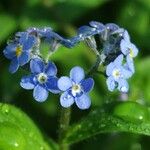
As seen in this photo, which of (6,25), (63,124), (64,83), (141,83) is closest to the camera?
(64,83)

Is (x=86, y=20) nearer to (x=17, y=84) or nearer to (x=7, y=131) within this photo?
(x=17, y=84)

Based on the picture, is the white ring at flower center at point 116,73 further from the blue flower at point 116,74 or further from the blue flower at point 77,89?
the blue flower at point 77,89

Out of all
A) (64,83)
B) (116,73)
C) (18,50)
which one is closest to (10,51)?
(18,50)

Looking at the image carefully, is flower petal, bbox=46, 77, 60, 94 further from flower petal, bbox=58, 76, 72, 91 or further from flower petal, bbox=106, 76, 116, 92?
flower petal, bbox=106, 76, 116, 92

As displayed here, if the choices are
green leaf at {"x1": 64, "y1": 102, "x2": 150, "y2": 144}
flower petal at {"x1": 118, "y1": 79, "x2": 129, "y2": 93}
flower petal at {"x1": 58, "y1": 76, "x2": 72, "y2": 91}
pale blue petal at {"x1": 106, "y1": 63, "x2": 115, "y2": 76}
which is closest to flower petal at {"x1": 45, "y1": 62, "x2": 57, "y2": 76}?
flower petal at {"x1": 58, "y1": 76, "x2": 72, "y2": 91}

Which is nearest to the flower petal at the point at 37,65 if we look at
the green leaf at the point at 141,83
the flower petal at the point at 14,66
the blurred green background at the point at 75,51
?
the flower petal at the point at 14,66

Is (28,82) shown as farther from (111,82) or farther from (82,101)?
(111,82)
